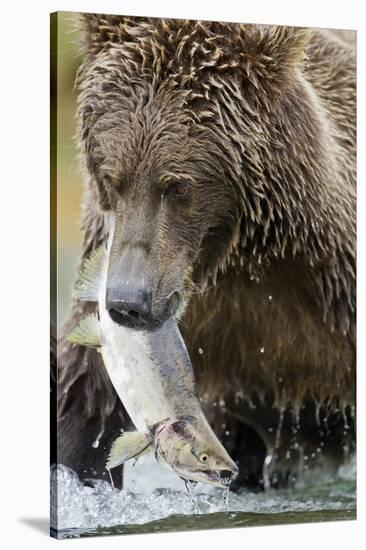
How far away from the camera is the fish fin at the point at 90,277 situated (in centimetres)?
700

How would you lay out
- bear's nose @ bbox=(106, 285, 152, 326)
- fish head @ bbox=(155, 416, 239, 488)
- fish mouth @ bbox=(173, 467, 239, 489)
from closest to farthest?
1. bear's nose @ bbox=(106, 285, 152, 326)
2. fish head @ bbox=(155, 416, 239, 488)
3. fish mouth @ bbox=(173, 467, 239, 489)

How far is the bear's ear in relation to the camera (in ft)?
23.3

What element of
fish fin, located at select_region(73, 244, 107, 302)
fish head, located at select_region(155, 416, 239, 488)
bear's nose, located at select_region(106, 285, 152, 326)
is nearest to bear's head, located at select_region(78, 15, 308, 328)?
bear's nose, located at select_region(106, 285, 152, 326)

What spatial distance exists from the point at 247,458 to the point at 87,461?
109 centimetres

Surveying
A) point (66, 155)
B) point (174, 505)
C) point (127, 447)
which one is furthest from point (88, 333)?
point (174, 505)

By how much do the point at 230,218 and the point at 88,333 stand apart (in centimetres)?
97

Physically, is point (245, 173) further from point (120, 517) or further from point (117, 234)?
point (120, 517)

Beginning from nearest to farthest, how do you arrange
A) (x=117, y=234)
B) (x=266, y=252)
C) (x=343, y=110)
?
(x=117, y=234) < (x=266, y=252) < (x=343, y=110)

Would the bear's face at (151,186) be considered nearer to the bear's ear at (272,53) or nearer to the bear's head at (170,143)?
the bear's head at (170,143)

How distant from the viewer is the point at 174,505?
7258 millimetres

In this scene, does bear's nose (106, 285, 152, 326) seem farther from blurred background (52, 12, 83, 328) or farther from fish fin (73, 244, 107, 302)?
blurred background (52, 12, 83, 328)

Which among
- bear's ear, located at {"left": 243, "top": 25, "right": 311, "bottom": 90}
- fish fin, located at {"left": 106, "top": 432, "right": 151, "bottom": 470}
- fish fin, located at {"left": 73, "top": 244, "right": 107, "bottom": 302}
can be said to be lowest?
fish fin, located at {"left": 106, "top": 432, "right": 151, "bottom": 470}

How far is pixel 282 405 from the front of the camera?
306 inches

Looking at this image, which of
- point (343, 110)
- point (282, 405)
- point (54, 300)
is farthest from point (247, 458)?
point (343, 110)
